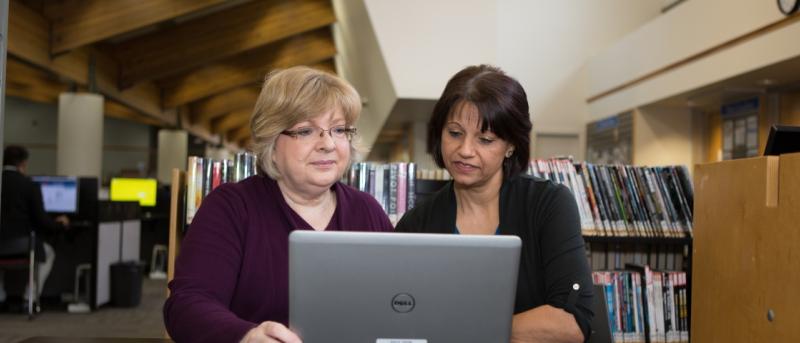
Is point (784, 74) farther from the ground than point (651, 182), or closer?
farther from the ground

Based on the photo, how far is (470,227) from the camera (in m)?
1.99

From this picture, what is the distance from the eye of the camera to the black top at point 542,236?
167 centimetres

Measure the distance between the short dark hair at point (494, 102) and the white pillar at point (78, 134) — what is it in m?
11.3

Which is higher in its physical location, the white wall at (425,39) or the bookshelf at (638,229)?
the white wall at (425,39)

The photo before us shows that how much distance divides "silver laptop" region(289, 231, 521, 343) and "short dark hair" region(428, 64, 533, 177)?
67 centimetres

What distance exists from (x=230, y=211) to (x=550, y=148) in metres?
8.64

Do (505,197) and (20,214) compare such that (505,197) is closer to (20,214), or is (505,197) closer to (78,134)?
(20,214)

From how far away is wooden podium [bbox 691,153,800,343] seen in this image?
76.7 inches

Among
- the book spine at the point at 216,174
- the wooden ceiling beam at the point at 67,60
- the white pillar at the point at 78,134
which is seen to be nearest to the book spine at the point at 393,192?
the book spine at the point at 216,174

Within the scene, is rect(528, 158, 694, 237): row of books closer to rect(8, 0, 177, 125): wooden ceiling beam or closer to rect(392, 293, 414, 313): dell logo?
rect(392, 293, 414, 313): dell logo

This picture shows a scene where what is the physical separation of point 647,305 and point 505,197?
4.97ft

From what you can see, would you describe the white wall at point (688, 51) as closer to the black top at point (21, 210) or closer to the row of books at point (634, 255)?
the row of books at point (634, 255)

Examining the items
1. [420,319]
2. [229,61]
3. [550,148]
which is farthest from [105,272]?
[229,61]

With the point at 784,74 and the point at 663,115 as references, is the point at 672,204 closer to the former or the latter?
the point at 784,74
